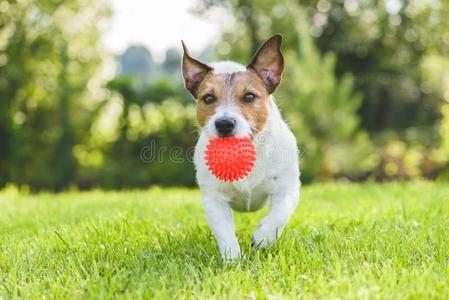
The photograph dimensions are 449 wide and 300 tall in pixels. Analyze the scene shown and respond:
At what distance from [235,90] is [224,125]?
382 millimetres

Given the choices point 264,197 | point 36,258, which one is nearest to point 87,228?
point 36,258

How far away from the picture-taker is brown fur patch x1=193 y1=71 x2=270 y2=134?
13.5ft

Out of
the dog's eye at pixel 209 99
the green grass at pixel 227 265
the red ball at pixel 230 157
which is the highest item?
the dog's eye at pixel 209 99

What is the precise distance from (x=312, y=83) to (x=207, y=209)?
36.4 ft

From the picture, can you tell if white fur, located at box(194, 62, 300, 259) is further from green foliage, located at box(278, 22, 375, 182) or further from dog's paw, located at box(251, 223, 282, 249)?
green foliage, located at box(278, 22, 375, 182)

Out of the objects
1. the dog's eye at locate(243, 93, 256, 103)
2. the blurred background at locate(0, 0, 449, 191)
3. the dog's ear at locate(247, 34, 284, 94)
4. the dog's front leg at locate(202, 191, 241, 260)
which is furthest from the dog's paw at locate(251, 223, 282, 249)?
the blurred background at locate(0, 0, 449, 191)

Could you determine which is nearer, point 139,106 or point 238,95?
point 238,95

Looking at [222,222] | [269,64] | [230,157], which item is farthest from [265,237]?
[269,64]

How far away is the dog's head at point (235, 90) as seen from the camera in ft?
12.9

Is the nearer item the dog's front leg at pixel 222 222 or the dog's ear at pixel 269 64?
the dog's front leg at pixel 222 222

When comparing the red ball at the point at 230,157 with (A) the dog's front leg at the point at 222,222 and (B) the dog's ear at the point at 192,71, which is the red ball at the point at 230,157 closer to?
(A) the dog's front leg at the point at 222,222

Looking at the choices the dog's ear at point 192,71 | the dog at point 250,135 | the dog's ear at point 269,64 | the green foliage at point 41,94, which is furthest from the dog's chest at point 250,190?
the green foliage at point 41,94

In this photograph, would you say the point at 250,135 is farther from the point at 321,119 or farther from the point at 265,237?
the point at 321,119

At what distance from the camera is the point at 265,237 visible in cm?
383
